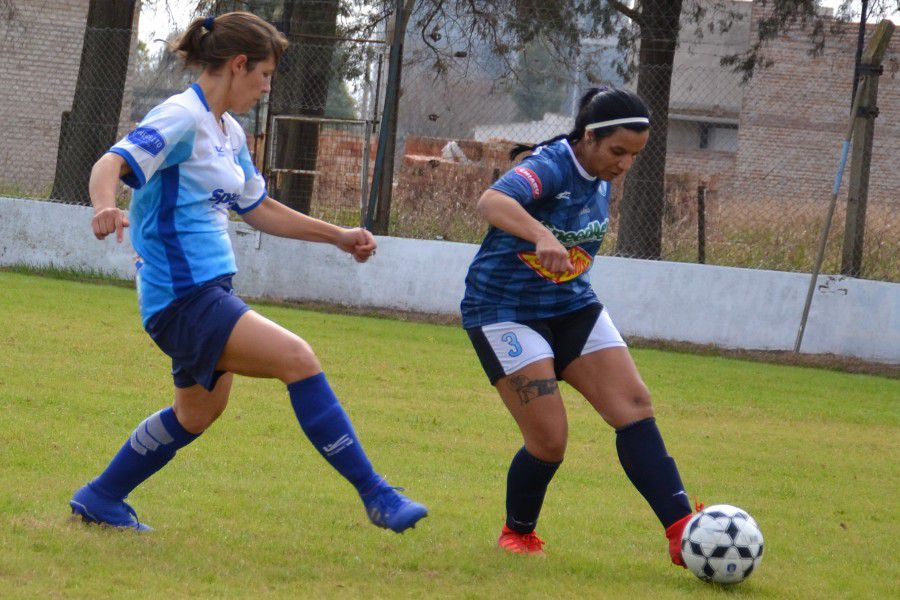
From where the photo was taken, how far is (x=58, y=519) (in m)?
4.69

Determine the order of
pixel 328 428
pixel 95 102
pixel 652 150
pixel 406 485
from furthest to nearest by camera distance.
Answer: pixel 95 102 → pixel 652 150 → pixel 406 485 → pixel 328 428

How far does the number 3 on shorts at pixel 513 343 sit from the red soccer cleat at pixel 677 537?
0.84m

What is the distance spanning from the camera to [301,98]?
1491 cm

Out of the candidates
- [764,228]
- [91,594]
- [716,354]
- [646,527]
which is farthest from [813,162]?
[91,594]

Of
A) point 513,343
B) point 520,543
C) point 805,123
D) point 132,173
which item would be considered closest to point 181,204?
point 132,173

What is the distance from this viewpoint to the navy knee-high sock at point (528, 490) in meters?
4.86

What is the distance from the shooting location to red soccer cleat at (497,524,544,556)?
4844mm

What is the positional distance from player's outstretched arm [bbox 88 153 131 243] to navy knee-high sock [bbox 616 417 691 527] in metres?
2.01

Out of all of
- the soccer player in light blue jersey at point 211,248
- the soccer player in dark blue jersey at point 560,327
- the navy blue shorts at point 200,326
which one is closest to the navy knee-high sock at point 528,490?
the soccer player in dark blue jersey at point 560,327

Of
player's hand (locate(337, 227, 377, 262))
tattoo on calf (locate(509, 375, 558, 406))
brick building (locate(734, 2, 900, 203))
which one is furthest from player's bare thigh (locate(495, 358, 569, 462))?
brick building (locate(734, 2, 900, 203))

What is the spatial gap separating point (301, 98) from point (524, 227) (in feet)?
35.6

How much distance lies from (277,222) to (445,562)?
54.7 inches

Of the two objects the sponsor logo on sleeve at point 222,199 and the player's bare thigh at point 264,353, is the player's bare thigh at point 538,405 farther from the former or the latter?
the sponsor logo on sleeve at point 222,199

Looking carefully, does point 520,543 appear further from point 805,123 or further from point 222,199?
point 805,123
